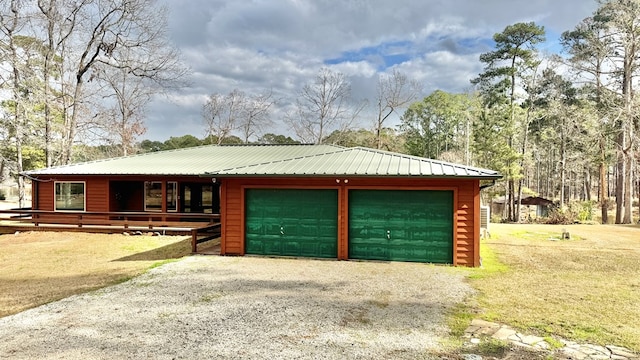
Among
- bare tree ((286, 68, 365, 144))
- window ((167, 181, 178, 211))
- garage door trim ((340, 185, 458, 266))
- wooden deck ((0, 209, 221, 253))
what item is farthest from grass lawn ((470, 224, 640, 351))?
bare tree ((286, 68, 365, 144))

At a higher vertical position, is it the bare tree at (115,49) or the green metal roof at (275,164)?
the bare tree at (115,49)

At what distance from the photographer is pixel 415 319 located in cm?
570

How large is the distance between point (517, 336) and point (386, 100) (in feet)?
102

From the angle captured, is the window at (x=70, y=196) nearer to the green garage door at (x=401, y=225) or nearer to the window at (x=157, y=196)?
the window at (x=157, y=196)

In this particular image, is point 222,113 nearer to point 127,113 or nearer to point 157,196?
point 127,113

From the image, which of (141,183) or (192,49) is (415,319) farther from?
(192,49)

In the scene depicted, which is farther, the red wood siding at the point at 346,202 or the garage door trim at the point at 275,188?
the garage door trim at the point at 275,188

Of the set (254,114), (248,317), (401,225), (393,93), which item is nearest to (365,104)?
(393,93)

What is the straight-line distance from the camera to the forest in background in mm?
18094

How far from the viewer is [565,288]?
7543mm

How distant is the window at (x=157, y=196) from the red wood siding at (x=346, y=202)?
21.9ft

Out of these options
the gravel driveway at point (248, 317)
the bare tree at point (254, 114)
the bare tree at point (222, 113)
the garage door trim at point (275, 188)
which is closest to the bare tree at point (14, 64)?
the gravel driveway at point (248, 317)

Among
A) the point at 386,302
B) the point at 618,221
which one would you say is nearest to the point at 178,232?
the point at 386,302

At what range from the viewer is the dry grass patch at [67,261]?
7.39 metres
